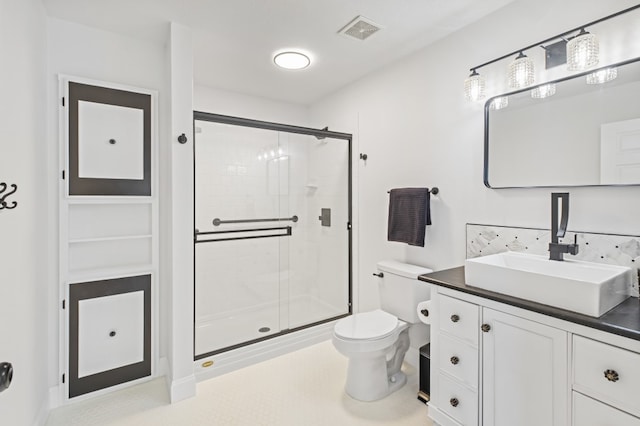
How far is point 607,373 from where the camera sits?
1.09 metres

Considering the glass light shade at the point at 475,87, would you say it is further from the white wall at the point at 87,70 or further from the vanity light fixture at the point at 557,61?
the white wall at the point at 87,70

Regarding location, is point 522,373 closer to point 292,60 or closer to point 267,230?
point 267,230

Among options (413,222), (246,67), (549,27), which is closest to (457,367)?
(413,222)

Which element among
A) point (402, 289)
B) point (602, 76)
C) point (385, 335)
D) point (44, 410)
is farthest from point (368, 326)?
point (44, 410)

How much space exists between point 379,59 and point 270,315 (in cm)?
247

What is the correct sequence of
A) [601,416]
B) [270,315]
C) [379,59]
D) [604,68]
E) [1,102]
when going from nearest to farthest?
[601,416], [1,102], [604,68], [379,59], [270,315]

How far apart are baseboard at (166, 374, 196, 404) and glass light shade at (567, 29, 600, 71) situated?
9.51 ft

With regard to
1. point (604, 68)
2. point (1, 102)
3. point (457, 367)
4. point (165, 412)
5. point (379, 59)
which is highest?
point (379, 59)

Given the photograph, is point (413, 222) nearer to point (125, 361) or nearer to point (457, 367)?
point (457, 367)

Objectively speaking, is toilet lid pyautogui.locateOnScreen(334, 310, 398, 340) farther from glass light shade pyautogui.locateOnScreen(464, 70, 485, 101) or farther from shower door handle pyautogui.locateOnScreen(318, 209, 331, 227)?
glass light shade pyautogui.locateOnScreen(464, 70, 485, 101)

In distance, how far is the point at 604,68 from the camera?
146cm

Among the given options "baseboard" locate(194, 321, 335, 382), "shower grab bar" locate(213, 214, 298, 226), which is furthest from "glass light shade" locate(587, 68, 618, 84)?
"baseboard" locate(194, 321, 335, 382)

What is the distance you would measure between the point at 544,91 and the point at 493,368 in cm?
149

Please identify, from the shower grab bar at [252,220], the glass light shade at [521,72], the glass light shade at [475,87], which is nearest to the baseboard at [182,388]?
the shower grab bar at [252,220]
